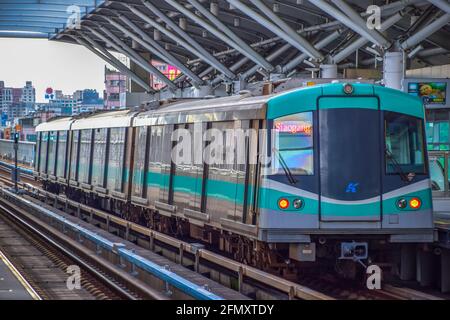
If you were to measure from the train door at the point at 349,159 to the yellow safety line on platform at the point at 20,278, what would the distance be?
4.17 meters

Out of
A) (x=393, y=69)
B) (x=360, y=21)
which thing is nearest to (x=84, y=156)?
(x=360, y=21)

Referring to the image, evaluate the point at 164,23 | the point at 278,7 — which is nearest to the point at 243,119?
the point at 278,7

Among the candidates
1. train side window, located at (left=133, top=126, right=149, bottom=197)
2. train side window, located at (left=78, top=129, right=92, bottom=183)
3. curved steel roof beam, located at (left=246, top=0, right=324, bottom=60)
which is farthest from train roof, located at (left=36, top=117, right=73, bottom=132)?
train side window, located at (left=133, top=126, right=149, bottom=197)

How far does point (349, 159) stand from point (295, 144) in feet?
2.63

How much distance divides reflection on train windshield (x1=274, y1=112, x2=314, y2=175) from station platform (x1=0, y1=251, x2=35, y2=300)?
13.0 feet

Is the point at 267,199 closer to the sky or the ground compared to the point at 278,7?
closer to the ground

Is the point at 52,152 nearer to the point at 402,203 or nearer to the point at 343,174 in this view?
the point at 343,174

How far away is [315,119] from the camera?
1565cm

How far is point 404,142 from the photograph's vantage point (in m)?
15.9

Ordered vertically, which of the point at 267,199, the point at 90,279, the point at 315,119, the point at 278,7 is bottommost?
the point at 90,279

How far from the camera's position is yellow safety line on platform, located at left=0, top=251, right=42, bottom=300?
49.3 feet
